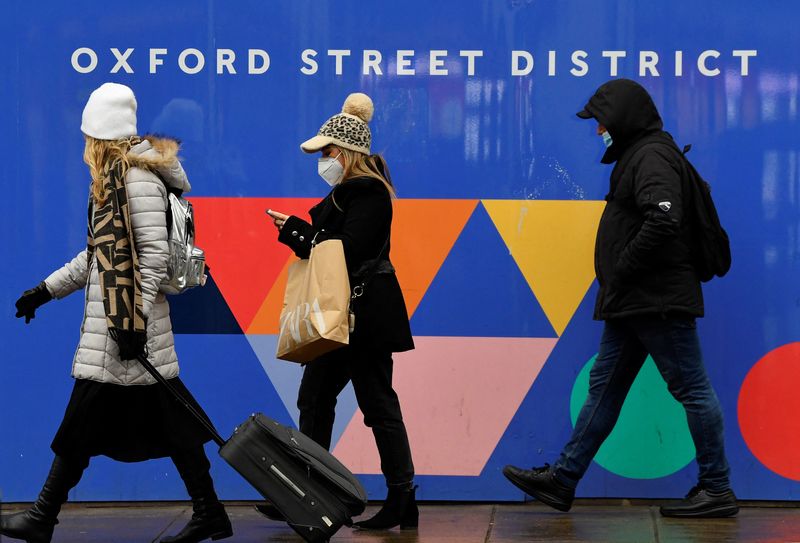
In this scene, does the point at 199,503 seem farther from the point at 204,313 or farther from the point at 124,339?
the point at 204,313

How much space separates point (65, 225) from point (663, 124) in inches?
110

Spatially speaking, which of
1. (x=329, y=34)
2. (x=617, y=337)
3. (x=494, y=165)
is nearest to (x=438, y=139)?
(x=494, y=165)

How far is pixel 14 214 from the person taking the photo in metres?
6.53

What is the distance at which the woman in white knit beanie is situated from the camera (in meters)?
5.46

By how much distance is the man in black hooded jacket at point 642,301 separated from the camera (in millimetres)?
5742

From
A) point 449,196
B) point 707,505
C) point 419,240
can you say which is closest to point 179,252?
point 419,240

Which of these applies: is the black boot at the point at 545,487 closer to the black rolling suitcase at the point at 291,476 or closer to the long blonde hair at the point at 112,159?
the black rolling suitcase at the point at 291,476

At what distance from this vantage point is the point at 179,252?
5645 millimetres

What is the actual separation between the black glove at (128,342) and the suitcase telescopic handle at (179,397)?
0.16 feet

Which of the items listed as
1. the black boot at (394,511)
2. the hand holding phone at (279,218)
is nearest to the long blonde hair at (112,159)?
the hand holding phone at (279,218)

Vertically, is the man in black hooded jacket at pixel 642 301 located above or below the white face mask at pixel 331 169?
below

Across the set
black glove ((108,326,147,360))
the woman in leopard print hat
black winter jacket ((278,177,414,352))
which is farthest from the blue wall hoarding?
black glove ((108,326,147,360))

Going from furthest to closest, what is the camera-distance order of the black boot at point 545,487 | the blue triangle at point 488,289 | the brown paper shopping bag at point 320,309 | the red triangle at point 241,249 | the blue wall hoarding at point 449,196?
the red triangle at point 241,249
the blue triangle at point 488,289
the blue wall hoarding at point 449,196
the black boot at point 545,487
the brown paper shopping bag at point 320,309

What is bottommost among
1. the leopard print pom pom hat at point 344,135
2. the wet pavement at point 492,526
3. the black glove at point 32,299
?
the wet pavement at point 492,526
